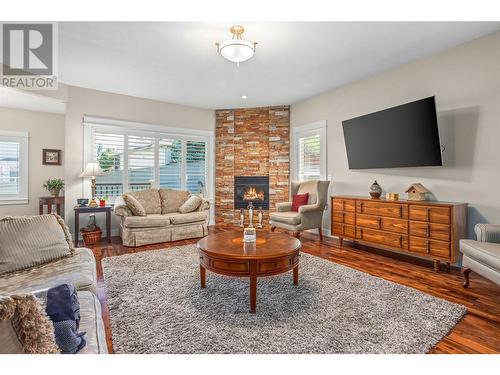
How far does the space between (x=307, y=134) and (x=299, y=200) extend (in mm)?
1530

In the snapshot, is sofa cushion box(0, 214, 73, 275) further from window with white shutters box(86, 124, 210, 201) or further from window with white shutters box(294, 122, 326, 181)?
window with white shutters box(294, 122, 326, 181)

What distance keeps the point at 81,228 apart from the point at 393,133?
17.7ft

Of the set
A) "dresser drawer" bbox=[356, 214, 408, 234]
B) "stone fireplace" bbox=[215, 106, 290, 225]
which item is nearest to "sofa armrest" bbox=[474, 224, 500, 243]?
"dresser drawer" bbox=[356, 214, 408, 234]

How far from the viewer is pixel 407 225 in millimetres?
3379

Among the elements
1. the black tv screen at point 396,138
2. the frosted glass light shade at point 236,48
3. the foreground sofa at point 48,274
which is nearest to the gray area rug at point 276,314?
the foreground sofa at point 48,274

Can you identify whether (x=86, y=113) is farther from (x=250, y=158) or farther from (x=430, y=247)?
(x=430, y=247)

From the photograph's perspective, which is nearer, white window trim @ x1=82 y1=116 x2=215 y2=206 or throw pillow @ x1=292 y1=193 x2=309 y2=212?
white window trim @ x1=82 y1=116 x2=215 y2=206

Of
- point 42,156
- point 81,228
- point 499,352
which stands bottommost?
point 499,352

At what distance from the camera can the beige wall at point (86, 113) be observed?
4660 mm

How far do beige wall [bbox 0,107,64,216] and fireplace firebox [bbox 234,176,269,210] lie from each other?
13.8 ft

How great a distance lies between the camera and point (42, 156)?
5.93 m

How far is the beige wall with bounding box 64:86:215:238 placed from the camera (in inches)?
183
